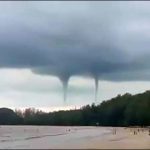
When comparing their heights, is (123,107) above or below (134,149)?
above

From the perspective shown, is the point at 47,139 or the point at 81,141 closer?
the point at 81,141

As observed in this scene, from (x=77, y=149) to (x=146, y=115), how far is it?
123398mm

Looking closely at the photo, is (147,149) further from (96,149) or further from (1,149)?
(1,149)

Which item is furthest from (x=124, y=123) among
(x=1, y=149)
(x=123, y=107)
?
(x=1, y=149)

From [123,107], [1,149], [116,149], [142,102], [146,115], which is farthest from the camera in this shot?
[123,107]

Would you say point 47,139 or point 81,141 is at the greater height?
point 47,139

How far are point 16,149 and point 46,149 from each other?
3266 mm

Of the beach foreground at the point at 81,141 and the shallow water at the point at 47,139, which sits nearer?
the beach foreground at the point at 81,141

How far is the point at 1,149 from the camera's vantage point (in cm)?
5216

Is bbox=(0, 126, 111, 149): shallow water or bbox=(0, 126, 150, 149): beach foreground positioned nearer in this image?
bbox=(0, 126, 150, 149): beach foreground

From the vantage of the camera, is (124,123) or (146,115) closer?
(146,115)

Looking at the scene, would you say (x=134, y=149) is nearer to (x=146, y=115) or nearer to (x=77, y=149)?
(x=77, y=149)

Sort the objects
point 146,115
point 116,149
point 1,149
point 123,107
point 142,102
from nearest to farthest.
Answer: point 116,149 → point 1,149 → point 146,115 → point 142,102 → point 123,107

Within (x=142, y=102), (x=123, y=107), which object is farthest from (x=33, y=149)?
(x=123, y=107)
